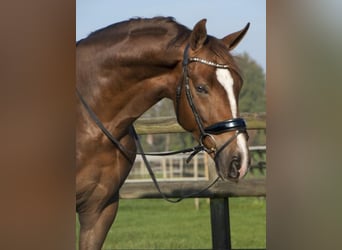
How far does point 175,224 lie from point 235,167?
0.72m

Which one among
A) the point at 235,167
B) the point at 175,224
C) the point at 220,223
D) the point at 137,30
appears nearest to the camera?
the point at 235,167

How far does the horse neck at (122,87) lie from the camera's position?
1.37 meters

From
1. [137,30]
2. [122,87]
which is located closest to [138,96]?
[122,87]

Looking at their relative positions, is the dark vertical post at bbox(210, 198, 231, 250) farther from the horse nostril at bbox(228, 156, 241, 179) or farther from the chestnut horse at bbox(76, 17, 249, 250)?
the horse nostril at bbox(228, 156, 241, 179)

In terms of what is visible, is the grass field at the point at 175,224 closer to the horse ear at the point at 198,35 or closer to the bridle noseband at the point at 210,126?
the bridle noseband at the point at 210,126

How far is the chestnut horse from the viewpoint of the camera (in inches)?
49.1

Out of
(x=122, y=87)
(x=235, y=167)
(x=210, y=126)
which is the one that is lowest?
(x=235, y=167)

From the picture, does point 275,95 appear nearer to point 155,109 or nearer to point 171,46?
point 171,46

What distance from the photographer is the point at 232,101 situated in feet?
4.05

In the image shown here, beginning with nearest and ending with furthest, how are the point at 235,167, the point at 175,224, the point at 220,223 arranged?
the point at 235,167
the point at 220,223
the point at 175,224

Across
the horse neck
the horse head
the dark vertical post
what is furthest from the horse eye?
the dark vertical post

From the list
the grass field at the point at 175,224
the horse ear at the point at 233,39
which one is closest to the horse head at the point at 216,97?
the horse ear at the point at 233,39

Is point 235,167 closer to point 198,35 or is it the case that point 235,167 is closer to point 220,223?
point 198,35

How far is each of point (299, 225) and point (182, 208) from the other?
2.96ft
